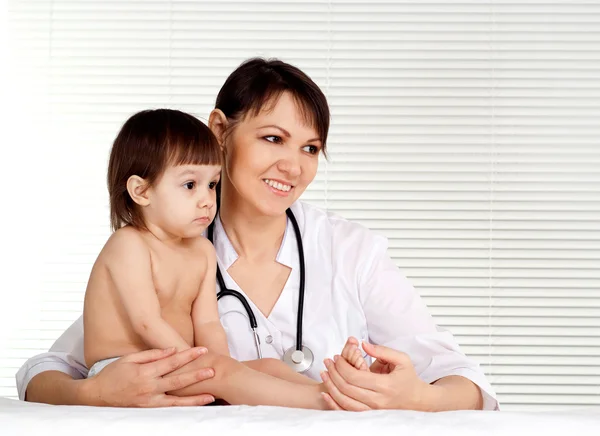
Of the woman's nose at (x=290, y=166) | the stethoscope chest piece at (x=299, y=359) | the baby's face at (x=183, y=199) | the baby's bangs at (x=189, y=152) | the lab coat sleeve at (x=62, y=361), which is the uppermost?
the baby's bangs at (x=189, y=152)

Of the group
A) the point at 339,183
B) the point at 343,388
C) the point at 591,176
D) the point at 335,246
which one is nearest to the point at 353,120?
the point at 339,183

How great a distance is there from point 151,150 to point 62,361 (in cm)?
54

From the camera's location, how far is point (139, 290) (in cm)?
152

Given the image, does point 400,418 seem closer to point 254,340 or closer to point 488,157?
point 254,340

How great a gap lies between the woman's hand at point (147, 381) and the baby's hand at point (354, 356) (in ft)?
0.85

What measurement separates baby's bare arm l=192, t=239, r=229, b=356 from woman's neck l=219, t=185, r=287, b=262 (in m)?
0.20

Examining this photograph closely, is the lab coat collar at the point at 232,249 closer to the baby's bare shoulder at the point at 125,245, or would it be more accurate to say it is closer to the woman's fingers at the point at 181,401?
the baby's bare shoulder at the point at 125,245

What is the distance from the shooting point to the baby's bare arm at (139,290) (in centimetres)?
151

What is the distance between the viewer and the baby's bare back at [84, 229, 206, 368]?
1.57 meters

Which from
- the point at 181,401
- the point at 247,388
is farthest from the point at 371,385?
the point at 181,401

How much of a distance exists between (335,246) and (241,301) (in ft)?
0.91

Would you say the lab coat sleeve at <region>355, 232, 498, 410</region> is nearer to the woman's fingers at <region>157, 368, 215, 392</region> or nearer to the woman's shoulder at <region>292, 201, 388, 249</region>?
the woman's shoulder at <region>292, 201, 388, 249</region>

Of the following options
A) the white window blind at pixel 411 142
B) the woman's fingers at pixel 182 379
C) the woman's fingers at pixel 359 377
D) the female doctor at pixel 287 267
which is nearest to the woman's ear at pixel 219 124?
the female doctor at pixel 287 267

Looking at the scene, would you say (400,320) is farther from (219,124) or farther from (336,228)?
(219,124)
